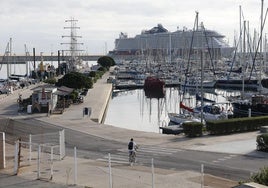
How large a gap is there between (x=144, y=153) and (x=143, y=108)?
5449 centimetres

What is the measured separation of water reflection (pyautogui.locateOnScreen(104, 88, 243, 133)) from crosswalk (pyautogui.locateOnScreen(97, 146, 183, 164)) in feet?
77.4

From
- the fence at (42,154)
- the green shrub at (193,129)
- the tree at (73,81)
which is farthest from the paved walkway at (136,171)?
the tree at (73,81)

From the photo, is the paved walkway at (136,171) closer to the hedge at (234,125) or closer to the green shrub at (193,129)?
the green shrub at (193,129)

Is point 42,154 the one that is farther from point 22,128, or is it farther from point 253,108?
point 253,108

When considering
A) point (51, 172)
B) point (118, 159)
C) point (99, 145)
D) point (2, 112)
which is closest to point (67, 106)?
point (2, 112)

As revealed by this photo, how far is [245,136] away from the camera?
38656 mm

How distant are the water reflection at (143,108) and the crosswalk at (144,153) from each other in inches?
929

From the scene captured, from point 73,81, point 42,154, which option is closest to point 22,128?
point 42,154

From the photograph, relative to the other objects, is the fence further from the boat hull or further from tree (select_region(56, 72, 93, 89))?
tree (select_region(56, 72, 93, 89))

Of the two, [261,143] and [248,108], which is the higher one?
[261,143]

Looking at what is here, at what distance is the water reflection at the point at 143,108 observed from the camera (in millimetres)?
64844

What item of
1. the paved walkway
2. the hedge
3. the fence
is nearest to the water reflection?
the hedge

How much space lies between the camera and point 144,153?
104ft

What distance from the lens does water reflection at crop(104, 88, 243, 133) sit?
64.8 m
